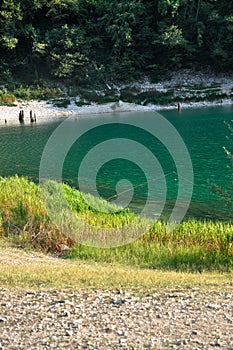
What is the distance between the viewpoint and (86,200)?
15406 mm

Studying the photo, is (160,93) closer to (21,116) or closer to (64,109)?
(64,109)

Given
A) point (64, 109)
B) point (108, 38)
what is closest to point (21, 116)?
point (64, 109)

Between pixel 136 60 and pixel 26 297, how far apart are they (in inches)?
2529

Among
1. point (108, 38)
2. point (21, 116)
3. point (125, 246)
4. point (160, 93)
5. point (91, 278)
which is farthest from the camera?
point (108, 38)

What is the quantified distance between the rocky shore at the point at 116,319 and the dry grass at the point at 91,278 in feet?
1.07

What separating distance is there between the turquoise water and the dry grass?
232 inches

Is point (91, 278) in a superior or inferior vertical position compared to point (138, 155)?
superior

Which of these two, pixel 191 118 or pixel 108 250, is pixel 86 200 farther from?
pixel 191 118

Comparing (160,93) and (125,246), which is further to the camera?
(160,93)

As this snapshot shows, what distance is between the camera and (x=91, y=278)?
25.9 ft

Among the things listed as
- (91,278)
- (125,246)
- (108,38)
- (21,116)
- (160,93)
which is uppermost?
(108,38)

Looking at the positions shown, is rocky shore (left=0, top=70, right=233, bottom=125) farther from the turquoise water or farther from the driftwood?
the turquoise water

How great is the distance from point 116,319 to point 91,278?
1.98 m

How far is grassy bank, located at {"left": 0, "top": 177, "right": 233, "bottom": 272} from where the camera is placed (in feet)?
32.9
